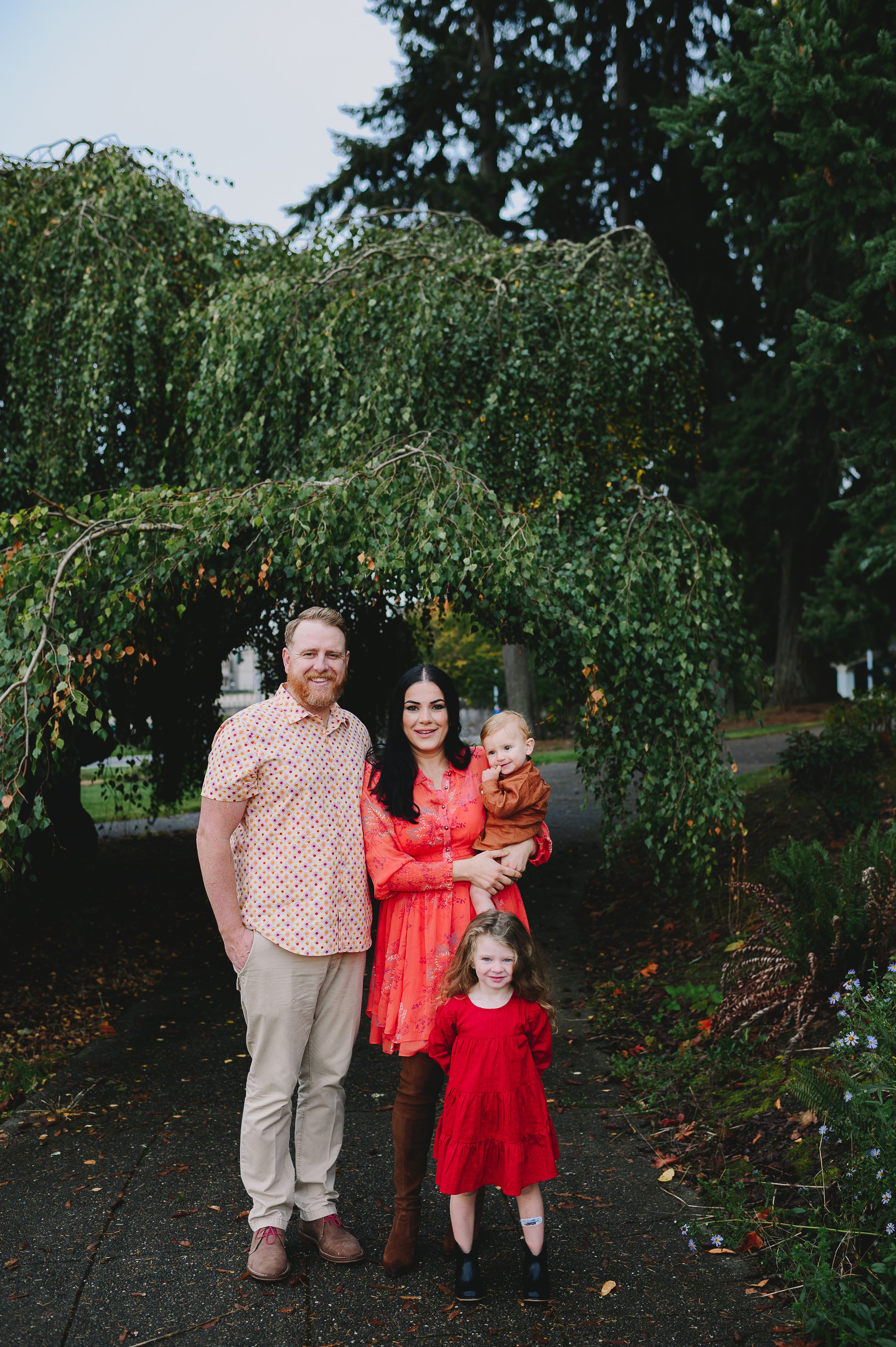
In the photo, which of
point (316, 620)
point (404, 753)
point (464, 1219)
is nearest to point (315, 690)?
point (316, 620)

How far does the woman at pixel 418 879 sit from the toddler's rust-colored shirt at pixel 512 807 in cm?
3

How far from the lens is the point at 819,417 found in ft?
48.1

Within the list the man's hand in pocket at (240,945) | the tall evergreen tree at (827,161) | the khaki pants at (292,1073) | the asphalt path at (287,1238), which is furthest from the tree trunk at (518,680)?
the man's hand in pocket at (240,945)

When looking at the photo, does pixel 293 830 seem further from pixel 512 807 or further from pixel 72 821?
pixel 72 821

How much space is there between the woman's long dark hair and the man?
131 mm

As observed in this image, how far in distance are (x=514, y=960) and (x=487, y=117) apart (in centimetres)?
1558

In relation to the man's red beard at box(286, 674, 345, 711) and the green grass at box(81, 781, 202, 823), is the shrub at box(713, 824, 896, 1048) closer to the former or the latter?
the man's red beard at box(286, 674, 345, 711)

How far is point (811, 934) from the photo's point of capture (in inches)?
160

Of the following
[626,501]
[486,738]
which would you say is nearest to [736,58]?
[626,501]

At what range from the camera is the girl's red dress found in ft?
8.34

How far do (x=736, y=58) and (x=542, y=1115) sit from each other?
6186 mm

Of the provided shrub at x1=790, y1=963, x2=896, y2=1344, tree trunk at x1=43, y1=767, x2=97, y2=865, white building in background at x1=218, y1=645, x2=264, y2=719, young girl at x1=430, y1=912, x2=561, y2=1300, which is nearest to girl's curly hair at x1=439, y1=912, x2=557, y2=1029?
young girl at x1=430, y1=912, x2=561, y2=1300

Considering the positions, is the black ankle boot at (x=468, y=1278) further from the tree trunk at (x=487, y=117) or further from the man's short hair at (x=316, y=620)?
the tree trunk at (x=487, y=117)

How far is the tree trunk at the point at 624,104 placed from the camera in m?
14.7
